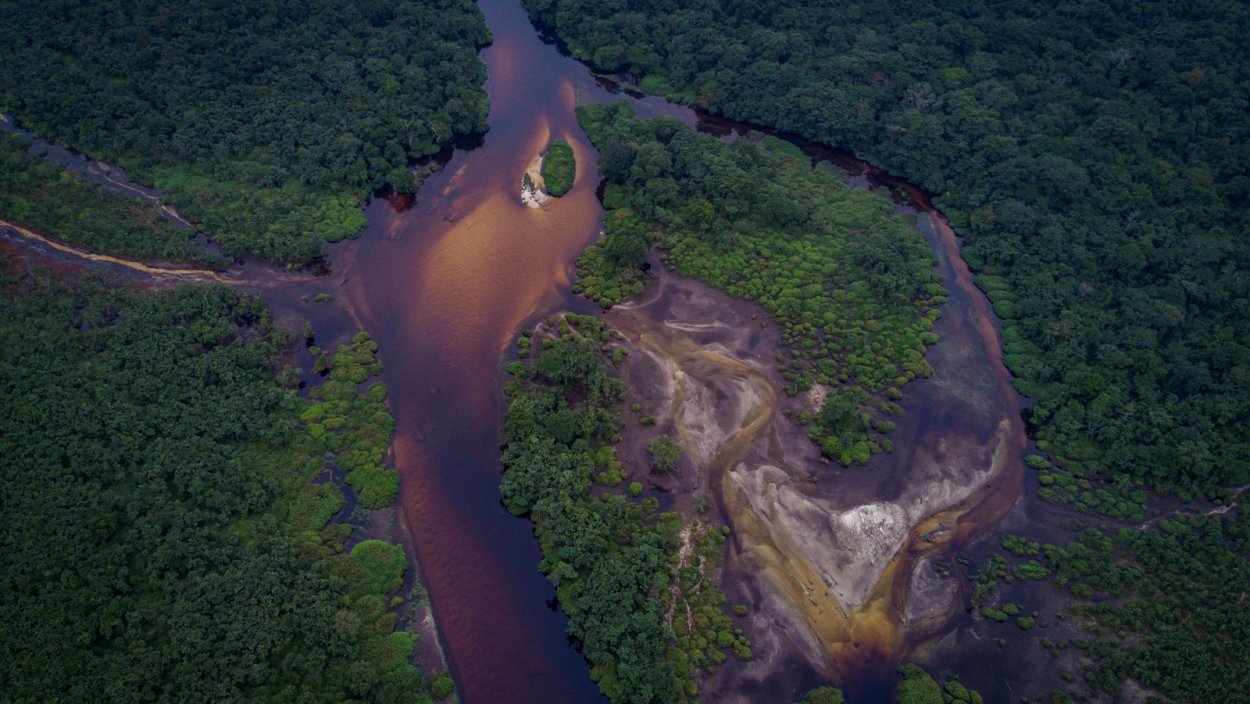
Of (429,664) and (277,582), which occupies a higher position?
(277,582)

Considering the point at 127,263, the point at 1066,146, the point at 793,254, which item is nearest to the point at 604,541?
the point at 793,254

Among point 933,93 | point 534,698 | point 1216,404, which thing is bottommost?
point 534,698

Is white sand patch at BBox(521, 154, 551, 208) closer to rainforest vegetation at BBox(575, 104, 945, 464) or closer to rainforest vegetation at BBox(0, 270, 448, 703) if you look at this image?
rainforest vegetation at BBox(575, 104, 945, 464)

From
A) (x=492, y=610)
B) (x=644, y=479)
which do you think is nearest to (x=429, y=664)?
(x=492, y=610)

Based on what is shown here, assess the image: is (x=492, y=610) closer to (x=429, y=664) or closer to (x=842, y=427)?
(x=429, y=664)

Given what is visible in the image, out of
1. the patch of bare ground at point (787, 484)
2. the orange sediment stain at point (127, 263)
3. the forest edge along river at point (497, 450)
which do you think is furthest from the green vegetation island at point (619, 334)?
the forest edge along river at point (497, 450)

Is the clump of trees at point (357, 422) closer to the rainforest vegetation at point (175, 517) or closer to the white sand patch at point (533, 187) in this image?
the rainforest vegetation at point (175, 517)

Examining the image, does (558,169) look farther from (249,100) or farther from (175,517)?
(175,517)
